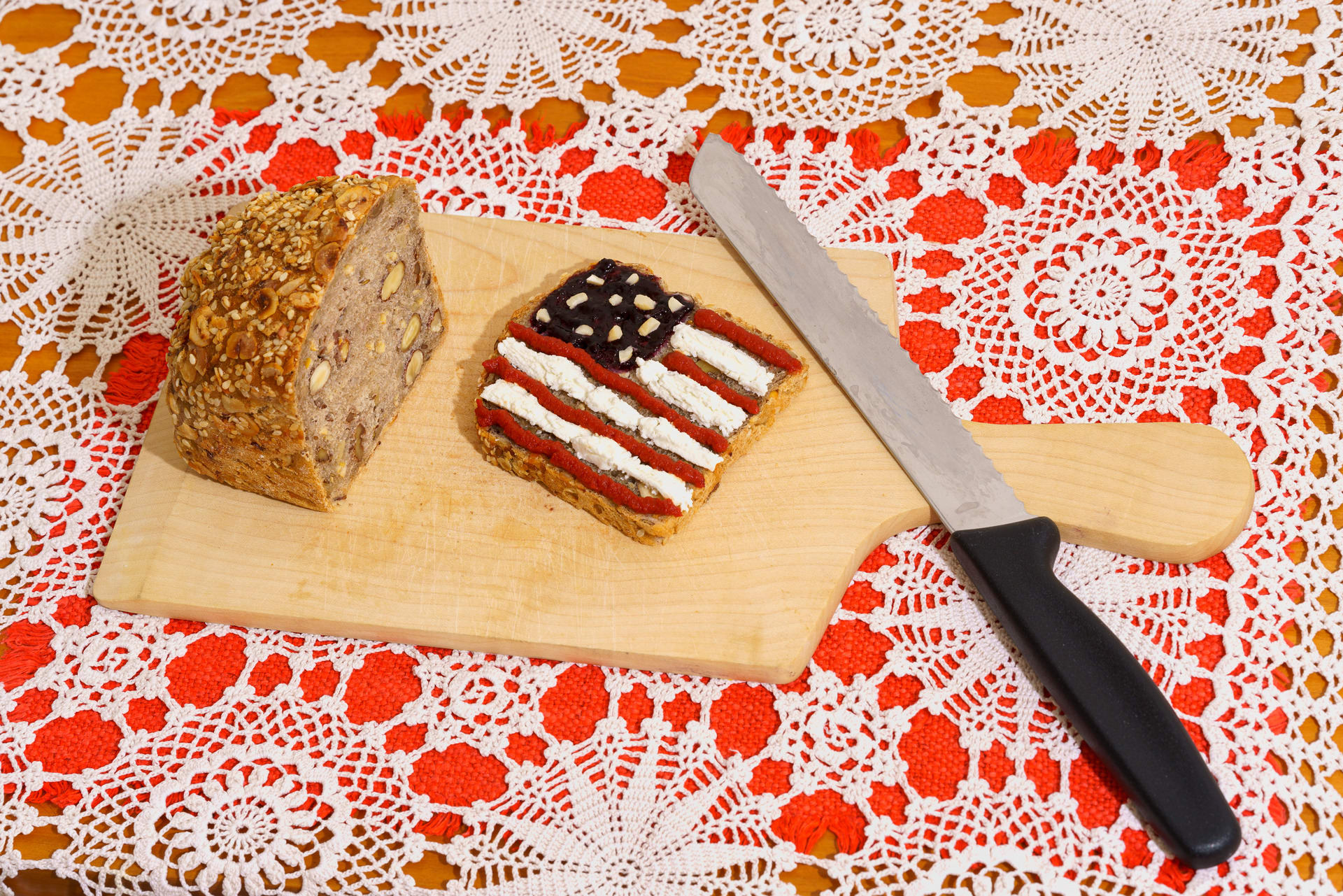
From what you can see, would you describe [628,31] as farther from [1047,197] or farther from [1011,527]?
[1011,527]

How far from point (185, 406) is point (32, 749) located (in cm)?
94

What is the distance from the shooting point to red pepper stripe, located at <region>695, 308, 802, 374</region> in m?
2.66

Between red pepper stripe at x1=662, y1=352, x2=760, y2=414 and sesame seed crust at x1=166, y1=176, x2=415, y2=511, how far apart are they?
32.5 inches

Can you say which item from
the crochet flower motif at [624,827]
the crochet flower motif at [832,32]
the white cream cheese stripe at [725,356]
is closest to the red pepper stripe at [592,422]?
the white cream cheese stripe at [725,356]

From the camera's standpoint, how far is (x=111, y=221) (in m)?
3.26

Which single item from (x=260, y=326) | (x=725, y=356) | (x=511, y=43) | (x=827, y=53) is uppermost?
(x=827, y=53)

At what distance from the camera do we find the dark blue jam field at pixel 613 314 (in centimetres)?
266

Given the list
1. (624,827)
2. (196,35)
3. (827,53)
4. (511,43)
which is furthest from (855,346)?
(196,35)

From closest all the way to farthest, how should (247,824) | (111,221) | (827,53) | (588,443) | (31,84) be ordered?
(247,824)
(588,443)
(111,221)
(827,53)
(31,84)

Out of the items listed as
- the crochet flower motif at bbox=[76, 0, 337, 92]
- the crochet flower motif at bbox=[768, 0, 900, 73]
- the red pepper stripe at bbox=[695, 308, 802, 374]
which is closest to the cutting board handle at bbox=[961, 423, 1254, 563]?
the red pepper stripe at bbox=[695, 308, 802, 374]

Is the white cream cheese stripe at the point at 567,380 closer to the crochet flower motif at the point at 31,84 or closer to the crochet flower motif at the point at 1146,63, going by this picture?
the crochet flower motif at the point at 1146,63

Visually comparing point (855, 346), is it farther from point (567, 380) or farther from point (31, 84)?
point (31, 84)

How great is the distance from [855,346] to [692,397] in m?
0.49

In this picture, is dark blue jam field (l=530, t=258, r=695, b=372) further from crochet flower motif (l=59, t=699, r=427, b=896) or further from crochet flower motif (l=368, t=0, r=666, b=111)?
crochet flower motif (l=59, t=699, r=427, b=896)
